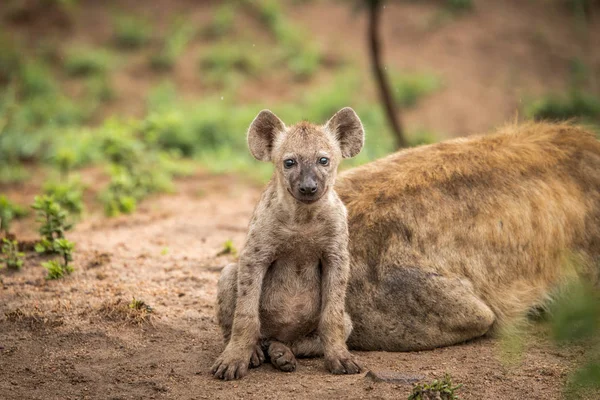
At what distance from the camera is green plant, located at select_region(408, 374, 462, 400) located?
11.2ft

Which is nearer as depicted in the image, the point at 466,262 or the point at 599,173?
the point at 466,262

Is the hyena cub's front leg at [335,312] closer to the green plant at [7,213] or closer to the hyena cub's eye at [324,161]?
the hyena cub's eye at [324,161]

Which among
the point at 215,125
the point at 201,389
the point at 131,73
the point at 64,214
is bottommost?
the point at 201,389

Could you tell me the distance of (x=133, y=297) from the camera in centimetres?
461

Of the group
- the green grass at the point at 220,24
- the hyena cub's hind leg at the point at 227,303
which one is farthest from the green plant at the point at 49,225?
the green grass at the point at 220,24

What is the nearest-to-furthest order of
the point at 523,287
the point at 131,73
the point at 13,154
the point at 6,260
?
1. the point at 523,287
2. the point at 6,260
3. the point at 13,154
4. the point at 131,73

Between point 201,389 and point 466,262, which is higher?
point 466,262

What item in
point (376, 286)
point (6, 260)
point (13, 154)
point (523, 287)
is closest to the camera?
point (376, 286)

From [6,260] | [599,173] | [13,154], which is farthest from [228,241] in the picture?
[13,154]

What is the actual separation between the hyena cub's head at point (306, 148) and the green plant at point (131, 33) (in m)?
9.26

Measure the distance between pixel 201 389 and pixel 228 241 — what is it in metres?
2.15

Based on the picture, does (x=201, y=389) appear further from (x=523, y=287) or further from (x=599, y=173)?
(x=599, y=173)

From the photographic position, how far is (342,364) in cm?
379

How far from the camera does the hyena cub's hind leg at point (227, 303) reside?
13.1 ft
